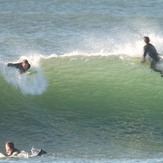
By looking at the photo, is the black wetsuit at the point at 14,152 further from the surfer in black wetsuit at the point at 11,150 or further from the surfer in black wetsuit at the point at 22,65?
the surfer in black wetsuit at the point at 22,65

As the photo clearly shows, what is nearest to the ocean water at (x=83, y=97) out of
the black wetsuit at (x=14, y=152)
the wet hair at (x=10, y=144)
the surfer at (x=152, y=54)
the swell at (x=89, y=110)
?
the swell at (x=89, y=110)

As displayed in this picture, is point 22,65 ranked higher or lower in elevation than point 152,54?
higher

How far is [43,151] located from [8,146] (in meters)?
0.82

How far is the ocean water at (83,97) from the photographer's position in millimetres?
16516

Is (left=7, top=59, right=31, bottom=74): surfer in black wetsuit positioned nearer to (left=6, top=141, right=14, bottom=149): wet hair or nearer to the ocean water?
the ocean water

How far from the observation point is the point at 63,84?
20.6 meters

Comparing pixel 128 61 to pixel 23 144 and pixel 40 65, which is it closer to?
pixel 40 65

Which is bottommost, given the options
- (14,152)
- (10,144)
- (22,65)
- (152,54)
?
(14,152)

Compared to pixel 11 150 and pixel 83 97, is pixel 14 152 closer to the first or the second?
pixel 11 150

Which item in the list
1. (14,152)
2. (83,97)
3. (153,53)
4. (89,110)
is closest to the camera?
(14,152)

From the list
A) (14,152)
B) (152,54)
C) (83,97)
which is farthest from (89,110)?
(152,54)

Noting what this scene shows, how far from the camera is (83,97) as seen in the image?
19625mm

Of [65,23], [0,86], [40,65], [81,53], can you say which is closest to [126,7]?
[65,23]

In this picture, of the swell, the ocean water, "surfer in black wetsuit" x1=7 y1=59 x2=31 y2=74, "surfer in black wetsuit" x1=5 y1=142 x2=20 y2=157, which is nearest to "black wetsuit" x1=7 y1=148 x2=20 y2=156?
"surfer in black wetsuit" x1=5 y1=142 x2=20 y2=157
